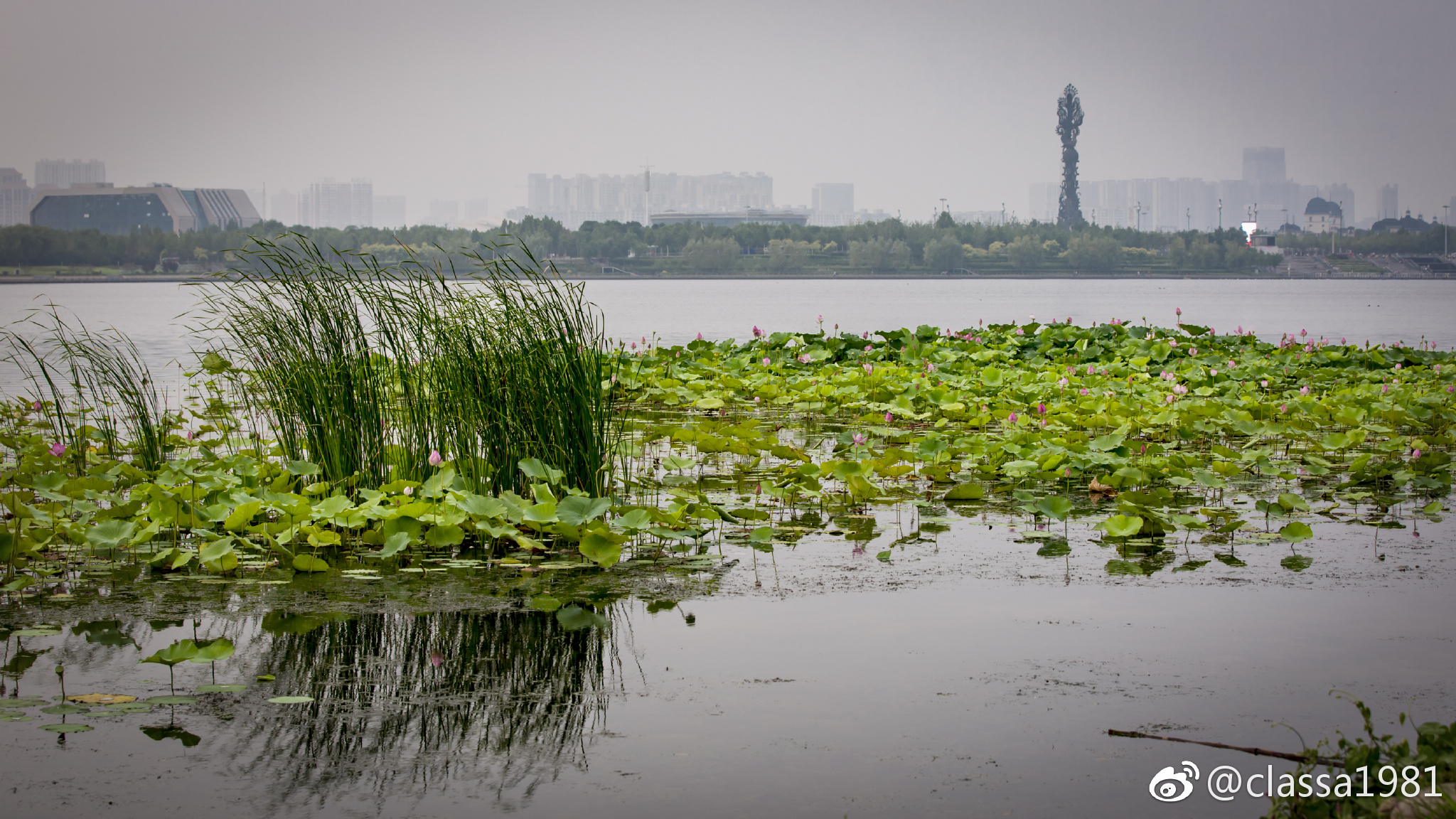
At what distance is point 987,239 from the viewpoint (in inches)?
3967

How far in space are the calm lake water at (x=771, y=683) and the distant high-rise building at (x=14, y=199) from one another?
4108 inches

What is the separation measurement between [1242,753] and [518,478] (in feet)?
9.99

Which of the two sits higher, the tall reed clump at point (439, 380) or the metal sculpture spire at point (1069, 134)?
the metal sculpture spire at point (1069, 134)

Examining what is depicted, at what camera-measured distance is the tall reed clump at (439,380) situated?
464 centimetres

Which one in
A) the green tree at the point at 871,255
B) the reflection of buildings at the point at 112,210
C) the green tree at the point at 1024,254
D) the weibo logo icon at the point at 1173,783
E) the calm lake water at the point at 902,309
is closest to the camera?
the weibo logo icon at the point at 1173,783

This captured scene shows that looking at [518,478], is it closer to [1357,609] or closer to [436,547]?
[436,547]

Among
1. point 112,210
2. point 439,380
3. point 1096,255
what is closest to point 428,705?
point 439,380

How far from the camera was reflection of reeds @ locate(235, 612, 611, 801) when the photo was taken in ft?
7.61

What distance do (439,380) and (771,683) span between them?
248cm

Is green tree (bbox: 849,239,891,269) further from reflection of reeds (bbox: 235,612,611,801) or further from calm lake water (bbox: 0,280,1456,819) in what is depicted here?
reflection of reeds (bbox: 235,612,611,801)

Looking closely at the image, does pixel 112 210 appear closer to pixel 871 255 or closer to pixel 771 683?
pixel 871 255

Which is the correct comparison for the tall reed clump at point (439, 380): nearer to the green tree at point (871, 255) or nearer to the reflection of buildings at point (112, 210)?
the green tree at point (871, 255)

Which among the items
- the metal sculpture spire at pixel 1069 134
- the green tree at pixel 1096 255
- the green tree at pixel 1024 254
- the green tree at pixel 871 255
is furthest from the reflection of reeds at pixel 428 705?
the metal sculpture spire at pixel 1069 134

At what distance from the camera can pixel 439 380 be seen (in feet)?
15.8
